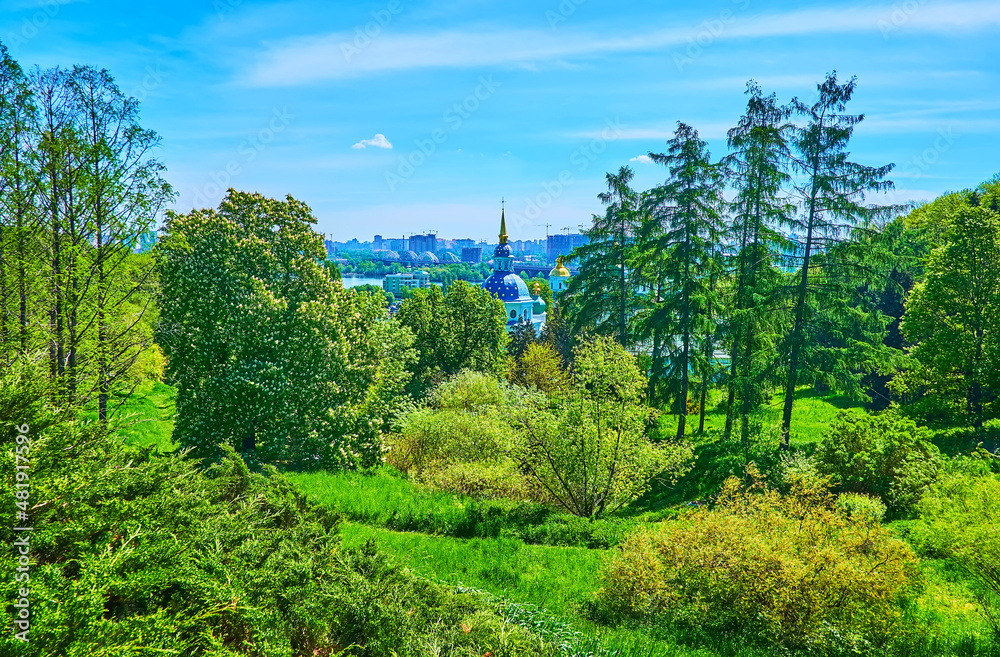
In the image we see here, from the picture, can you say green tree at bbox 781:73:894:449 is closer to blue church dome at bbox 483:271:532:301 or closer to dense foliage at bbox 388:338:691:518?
dense foliage at bbox 388:338:691:518

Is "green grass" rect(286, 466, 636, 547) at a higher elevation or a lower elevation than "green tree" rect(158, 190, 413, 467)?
lower

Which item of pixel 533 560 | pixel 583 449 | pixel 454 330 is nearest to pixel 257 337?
pixel 583 449

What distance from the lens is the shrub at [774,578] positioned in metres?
7.01

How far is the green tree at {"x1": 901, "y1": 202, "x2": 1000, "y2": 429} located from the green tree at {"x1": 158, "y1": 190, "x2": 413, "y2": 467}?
2153 centimetres

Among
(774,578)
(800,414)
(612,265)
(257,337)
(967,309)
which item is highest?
(612,265)

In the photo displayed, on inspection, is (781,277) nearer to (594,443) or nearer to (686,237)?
(686,237)

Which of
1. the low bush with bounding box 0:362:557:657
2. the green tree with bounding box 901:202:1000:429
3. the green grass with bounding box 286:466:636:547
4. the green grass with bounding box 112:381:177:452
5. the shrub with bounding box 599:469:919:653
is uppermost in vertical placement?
the green tree with bounding box 901:202:1000:429

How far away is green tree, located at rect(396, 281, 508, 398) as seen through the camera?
34.2m

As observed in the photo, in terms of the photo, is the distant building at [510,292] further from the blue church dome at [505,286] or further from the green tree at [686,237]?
the green tree at [686,237]

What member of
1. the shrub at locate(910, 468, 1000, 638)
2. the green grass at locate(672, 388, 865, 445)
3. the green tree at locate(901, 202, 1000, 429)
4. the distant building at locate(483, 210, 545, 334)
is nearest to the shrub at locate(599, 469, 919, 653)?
the shrub at locate(910, 468, 1000, 638)

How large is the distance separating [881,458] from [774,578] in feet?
35.8

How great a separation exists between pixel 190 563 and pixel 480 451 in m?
14.4

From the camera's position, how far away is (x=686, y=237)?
71.8 feet

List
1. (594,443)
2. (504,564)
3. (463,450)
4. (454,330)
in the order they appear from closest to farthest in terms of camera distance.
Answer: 1. (504,564)
2. (594,443)
3. (463,450)
4. (454,330)
